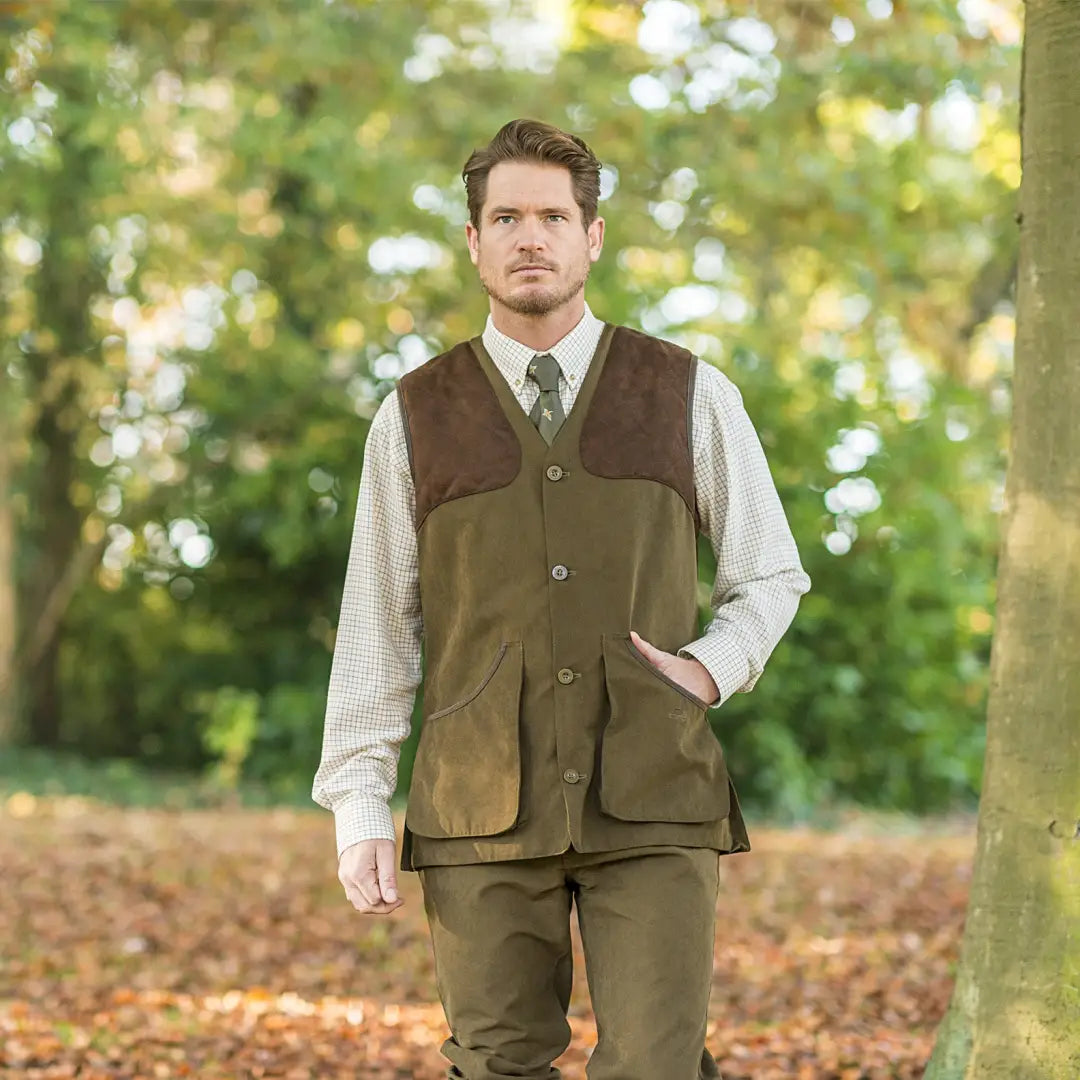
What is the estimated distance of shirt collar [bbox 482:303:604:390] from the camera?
285cm

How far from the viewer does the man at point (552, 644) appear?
2666 mm

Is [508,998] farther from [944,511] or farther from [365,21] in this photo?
[365,21]

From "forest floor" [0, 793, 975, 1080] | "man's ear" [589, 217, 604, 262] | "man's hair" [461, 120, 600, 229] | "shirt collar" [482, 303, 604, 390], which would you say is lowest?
"forest floor" [0, 793, 975, 1080]

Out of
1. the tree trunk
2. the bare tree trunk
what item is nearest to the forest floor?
the tree trunk

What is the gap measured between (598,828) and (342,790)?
487 millimetres

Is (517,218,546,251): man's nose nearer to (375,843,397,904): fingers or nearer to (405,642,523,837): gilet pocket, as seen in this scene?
(405,642,523,837): gilet pocket

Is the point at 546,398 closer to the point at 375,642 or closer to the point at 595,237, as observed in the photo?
the point at 595,237

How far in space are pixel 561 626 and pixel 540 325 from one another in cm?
55

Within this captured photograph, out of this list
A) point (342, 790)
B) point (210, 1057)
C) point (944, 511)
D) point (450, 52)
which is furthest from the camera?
point (450, 52)

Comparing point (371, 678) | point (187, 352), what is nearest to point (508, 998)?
point (371, 678)

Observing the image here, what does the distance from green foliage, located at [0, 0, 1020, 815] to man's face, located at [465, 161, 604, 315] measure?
232 inches

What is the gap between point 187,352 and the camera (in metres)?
13.0

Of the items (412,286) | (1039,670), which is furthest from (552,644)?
(412,286)

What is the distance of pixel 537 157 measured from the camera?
2.82 meters
